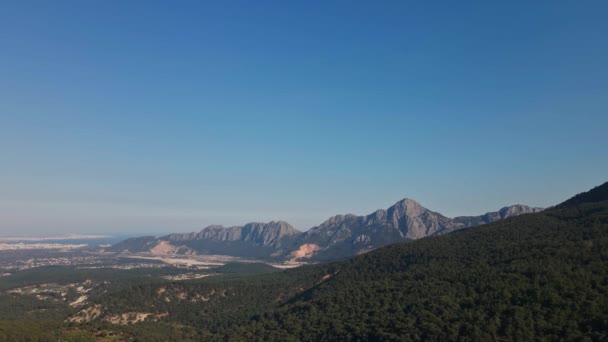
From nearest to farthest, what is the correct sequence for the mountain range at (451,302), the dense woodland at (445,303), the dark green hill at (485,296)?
A: 1. the dark green hill at (485,296)
2. the mountain range at (451,302)
3. the dense woodland at (445,303)

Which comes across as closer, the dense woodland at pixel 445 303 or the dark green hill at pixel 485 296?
the dark green hill at pixel 485 296

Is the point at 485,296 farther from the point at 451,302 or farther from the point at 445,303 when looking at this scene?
the point at 445,303

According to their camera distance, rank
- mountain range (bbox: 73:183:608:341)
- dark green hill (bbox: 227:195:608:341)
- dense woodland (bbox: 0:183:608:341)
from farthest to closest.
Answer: dense woodland (bbox: 0:183:608:341) < mountain range (bbox: 73:183:608:341) < dark green hill (bbox: 227:195:608:341)

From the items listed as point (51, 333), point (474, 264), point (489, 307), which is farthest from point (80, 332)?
point (474, 264)

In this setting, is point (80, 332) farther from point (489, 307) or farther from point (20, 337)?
point (489, 307)

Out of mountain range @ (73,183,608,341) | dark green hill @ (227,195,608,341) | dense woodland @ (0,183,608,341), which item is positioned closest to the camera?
dark green hill @ (227,195,608,341)

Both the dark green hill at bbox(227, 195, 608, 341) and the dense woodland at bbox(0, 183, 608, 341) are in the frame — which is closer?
the dark green hill at bbox(227, 195, 608, 341)

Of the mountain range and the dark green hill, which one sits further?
the mountain range

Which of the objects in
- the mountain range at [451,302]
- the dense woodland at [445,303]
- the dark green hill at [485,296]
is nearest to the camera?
the dark green hill at [485,296]

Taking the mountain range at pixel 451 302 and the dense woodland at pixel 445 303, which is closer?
the mountain range at pixel 451 302
